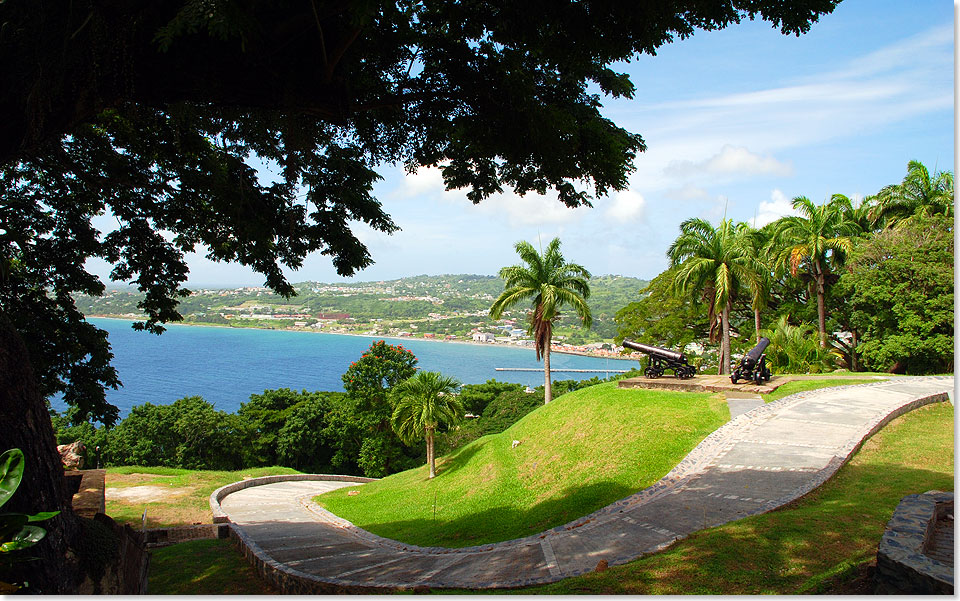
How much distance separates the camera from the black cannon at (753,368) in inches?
541

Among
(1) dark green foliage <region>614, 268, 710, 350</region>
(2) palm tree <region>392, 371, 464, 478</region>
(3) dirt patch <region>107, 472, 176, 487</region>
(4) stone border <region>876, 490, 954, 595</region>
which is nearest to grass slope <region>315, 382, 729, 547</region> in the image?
(2) palm tree <region>392, 371, 464, 478</region>

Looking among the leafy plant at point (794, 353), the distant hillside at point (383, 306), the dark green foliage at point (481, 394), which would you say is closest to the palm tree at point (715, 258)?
the leafy plant at point (794, 353)

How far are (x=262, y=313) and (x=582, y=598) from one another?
6215 centimetres

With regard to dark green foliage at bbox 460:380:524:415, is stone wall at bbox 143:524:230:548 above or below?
above

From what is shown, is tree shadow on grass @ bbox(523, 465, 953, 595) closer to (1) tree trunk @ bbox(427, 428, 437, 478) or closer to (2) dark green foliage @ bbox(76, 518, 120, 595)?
(2) dark green foliage @ bbox(76, 518, 120, 595)

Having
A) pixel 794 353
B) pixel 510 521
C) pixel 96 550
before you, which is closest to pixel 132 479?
pixel 510 521

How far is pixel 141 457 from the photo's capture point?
2736cm

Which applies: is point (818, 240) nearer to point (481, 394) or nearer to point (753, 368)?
point (753, 368)

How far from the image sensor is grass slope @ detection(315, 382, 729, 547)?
8.75 metres

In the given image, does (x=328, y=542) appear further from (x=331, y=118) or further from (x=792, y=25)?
(x=792, y=25)

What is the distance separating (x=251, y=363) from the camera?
103562 mm

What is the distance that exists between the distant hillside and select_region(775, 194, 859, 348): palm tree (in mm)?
16573

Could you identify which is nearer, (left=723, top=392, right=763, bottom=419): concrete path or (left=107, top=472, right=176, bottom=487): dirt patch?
(left=723, top=392, right=763, bottom=419): concrete path

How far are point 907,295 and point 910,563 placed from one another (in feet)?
55.6
